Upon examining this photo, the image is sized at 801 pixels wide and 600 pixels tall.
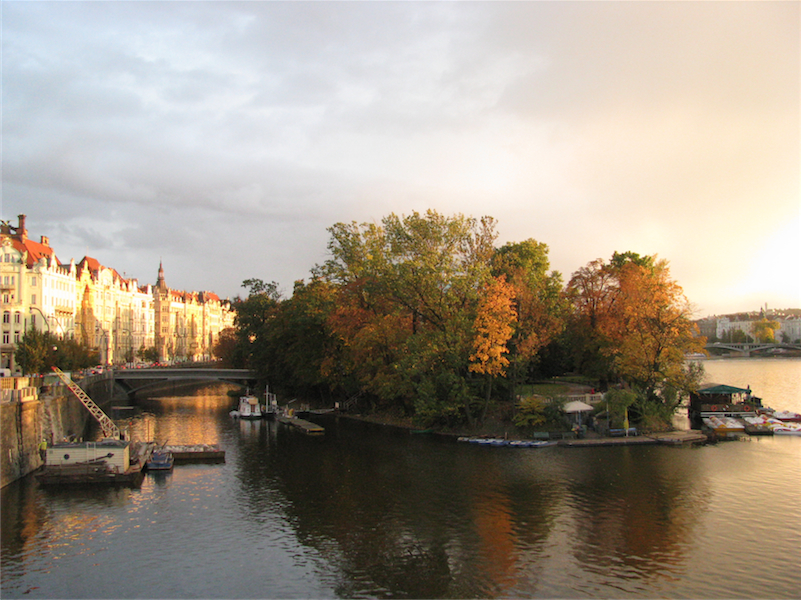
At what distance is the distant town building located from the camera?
9812 centimetres

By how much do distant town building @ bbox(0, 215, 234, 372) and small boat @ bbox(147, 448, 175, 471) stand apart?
4472 centimetres

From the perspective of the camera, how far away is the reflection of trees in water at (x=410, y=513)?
25.1 metres

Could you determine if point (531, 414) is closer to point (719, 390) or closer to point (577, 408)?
point (577, 408)

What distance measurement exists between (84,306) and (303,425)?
81.8 m

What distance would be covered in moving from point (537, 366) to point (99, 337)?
4007 inches

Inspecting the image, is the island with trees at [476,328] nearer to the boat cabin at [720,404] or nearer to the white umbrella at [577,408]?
the white umbrella at [577,408]

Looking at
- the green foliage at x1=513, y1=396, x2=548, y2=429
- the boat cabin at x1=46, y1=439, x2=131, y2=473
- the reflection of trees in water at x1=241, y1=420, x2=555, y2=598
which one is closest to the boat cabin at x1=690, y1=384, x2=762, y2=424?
the green foliage at x1=513, y1=396, x2=548, y2=429

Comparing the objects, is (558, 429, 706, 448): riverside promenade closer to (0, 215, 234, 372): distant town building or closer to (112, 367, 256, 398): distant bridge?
(112, 367, 256, 398): distant bridge

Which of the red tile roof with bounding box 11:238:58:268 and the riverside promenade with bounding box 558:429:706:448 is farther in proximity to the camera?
the red tile roof with bounding box 11:238:58:268

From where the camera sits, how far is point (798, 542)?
2828cm

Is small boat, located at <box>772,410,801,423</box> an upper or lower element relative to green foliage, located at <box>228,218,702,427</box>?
lower

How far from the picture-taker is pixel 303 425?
66312mm

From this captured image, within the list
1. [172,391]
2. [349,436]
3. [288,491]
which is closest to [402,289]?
[349,436]

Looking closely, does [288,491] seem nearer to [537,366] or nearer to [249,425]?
[249,425]
